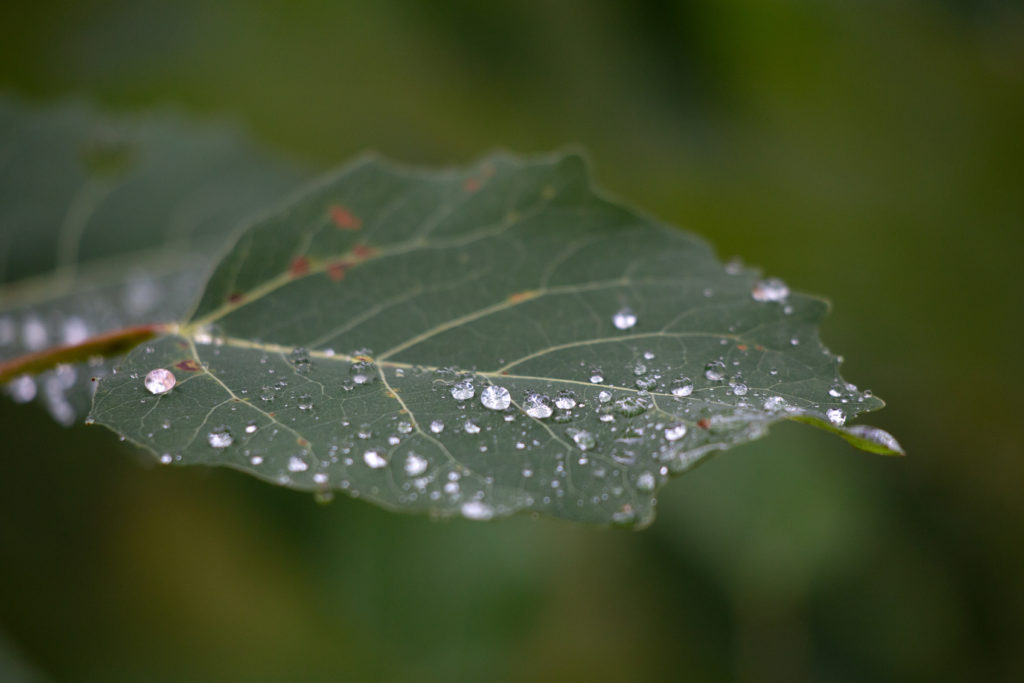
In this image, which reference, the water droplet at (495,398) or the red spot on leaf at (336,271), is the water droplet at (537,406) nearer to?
the water droplet at (495,398)

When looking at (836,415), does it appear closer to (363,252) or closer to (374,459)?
(374,459)

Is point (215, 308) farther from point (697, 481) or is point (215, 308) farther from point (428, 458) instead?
point (697, 481)

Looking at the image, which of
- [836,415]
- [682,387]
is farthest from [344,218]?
[836,415]

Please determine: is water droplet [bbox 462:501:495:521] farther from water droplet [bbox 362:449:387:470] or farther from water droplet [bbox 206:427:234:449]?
water droplet [bbox 206:427:234:449]

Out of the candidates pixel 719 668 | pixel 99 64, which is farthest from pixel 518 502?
pixel 99 64

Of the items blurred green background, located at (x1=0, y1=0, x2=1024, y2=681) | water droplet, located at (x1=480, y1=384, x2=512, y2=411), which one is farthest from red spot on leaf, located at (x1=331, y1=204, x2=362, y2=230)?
blurred green background, located at (x1=0, y1=0, x2=1024, y2=681)

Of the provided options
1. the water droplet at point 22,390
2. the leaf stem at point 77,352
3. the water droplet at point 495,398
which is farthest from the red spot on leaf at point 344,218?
the water droplet at point 22,390

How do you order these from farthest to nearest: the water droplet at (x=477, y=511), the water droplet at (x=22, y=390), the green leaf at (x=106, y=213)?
the green leaf at (x=106, y=213) → the water droplet at (x=22, y=390) → the water droplet at (x=477, y=511)
